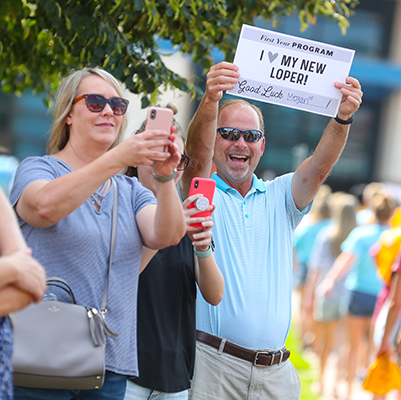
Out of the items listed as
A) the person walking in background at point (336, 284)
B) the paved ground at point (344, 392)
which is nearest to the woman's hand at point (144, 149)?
the paved ground at point (344, 392)

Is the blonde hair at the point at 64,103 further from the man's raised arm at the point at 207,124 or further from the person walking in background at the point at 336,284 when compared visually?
the person walking in background at the point at 336,284

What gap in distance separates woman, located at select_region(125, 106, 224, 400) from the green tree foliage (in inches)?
33.3

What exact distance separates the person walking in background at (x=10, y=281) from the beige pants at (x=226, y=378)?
3.77 ft

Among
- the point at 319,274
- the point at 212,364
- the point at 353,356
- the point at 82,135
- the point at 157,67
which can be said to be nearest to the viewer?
the point at 82,135

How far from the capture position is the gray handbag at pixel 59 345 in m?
1.82

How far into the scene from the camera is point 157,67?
3277mm

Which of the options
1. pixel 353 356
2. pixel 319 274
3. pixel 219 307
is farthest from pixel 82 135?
pixel 319 274

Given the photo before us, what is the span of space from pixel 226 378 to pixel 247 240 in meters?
0.63

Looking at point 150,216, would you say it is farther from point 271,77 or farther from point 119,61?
point 119,61

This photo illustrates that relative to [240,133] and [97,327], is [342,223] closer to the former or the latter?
[240,133]

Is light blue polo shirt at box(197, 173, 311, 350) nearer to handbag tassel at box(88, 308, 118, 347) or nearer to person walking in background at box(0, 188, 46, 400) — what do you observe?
handbag tassel at box(88, 308, 118, 347)

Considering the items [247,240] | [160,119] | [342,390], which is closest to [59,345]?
[160,119]

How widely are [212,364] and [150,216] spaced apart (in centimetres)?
86

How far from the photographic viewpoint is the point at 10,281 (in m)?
1.49
